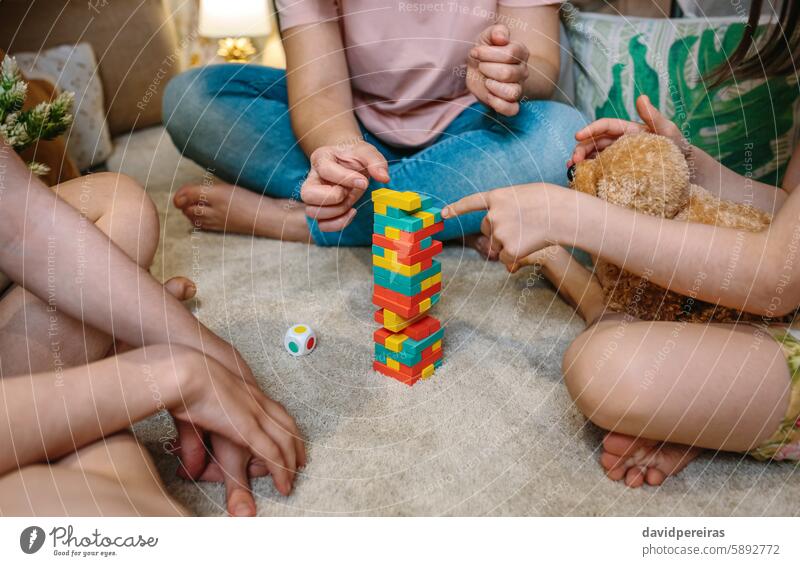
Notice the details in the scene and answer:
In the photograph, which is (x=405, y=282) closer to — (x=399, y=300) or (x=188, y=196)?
(x=399, y=300)

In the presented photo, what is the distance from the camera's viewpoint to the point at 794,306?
1.88ft

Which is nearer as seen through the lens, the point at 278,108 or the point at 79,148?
the point at 278,108

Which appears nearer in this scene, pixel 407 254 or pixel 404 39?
pixel 407 254

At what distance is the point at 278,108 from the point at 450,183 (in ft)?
1.10

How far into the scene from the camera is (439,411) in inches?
26.4

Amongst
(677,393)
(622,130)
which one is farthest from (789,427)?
(622,130)

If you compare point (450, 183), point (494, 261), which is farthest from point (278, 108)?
point (494, 261)

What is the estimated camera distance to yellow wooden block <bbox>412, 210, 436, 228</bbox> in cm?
65

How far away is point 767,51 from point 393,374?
775 millimetres

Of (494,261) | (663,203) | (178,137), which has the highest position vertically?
(663,203)

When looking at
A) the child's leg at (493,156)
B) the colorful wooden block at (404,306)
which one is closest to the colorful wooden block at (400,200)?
the colorful wooden block at (404,306)

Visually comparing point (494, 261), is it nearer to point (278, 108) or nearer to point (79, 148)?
point (278, 108)

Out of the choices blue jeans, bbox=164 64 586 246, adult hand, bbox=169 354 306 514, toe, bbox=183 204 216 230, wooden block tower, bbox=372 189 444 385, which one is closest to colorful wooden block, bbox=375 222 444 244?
wooden block tower, bbox=372 189 444 385
